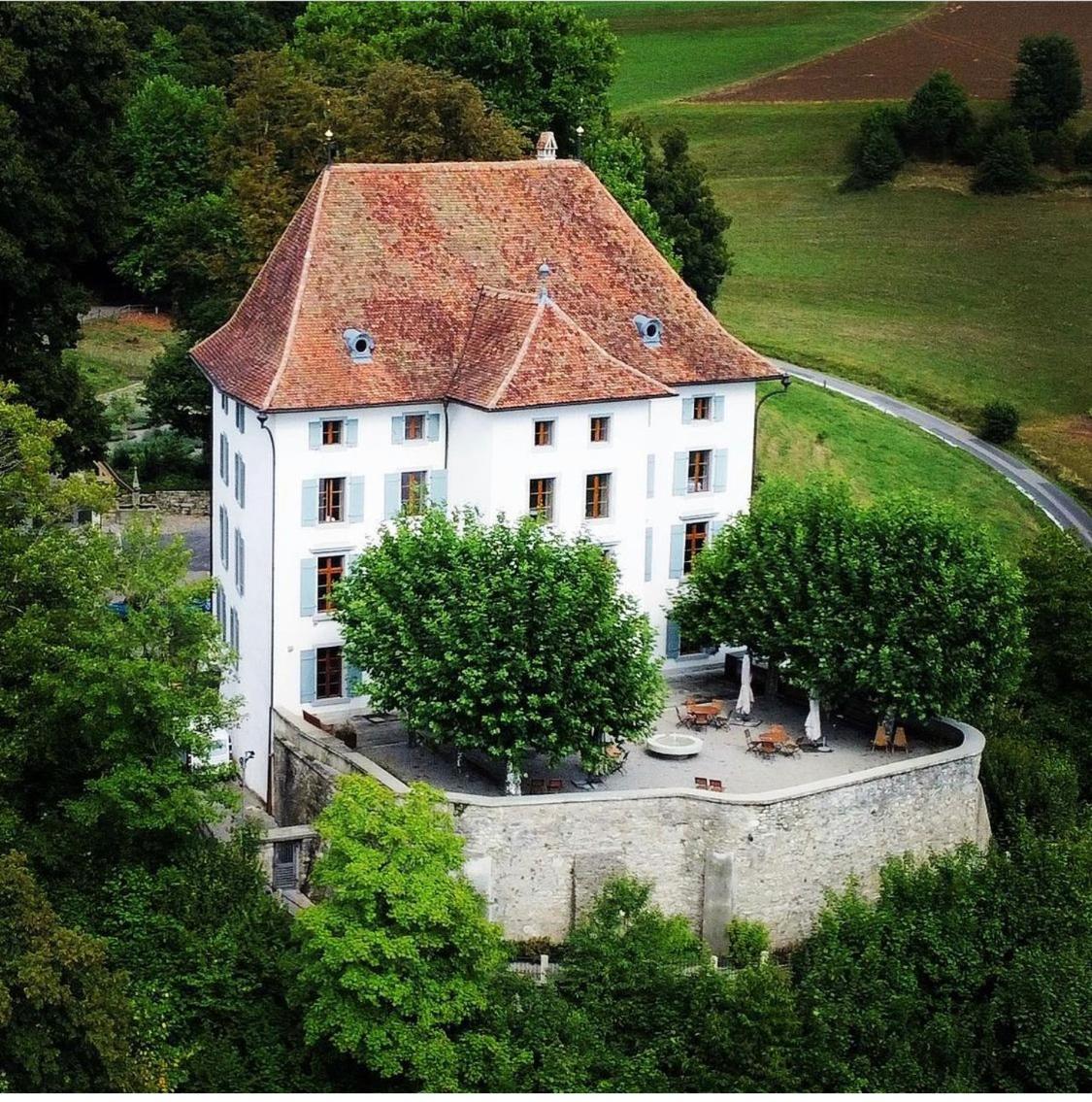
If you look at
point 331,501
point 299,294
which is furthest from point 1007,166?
point 331,501

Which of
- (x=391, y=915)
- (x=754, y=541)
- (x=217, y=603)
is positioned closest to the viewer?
(x=391, y=915)

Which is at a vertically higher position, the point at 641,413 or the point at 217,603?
the point at 641,413

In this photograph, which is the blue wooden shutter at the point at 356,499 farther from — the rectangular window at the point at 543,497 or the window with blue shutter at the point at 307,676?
the rectangular window at the point at 543,497

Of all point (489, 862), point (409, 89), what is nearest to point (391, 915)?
point (489, 862)

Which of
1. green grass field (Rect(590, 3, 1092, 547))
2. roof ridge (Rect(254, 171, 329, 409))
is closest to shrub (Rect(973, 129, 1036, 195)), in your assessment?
green grass field (Rect(590, 3, 1092, 547))

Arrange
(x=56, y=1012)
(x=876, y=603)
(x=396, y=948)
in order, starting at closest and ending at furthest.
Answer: (x=56, y=1012) < (x=396, y=948) < (x=876, y=603)

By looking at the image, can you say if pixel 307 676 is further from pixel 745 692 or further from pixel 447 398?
pixel 745 692

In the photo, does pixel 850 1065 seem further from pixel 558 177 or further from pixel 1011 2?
pixel 1011 2

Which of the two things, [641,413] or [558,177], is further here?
[558,177]
